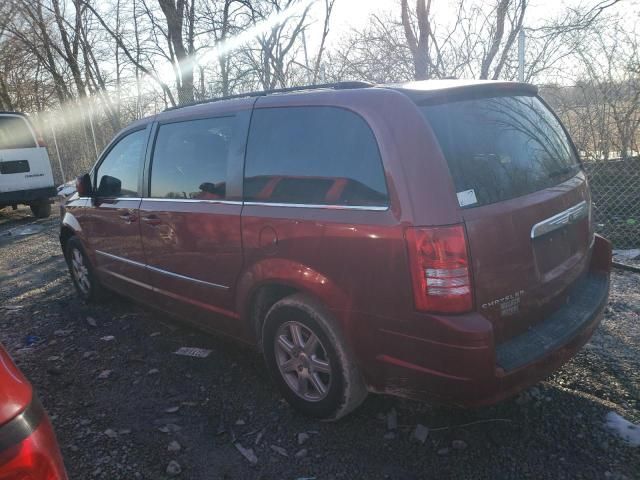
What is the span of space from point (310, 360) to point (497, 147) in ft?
5.00

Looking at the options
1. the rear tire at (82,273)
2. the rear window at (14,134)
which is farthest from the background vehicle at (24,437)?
the rear window at (14,134)

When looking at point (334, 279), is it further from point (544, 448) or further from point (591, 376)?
point (591, 376)

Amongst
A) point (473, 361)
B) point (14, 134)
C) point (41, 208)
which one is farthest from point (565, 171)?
point (41, 208)

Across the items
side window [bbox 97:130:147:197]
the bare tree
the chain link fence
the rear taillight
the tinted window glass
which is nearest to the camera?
the rear taillight

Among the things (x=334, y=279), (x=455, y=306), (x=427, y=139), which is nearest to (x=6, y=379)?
(x=334, y=279)

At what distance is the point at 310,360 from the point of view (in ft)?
9.18

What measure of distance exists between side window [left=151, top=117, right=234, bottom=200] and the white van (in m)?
7.80

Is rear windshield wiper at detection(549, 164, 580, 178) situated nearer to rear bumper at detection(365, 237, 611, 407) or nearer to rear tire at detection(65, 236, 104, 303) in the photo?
rear bumper at detection(365, 237, 611, 407)

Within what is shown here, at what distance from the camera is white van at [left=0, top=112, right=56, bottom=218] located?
9.87 m

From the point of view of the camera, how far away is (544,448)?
249 cm

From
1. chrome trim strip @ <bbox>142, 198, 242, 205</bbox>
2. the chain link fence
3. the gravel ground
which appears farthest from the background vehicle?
the chain link fence

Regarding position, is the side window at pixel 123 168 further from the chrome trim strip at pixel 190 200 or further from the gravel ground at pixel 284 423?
the gravel ground at pixel 284 423

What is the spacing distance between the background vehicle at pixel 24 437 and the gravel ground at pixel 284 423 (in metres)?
1.11

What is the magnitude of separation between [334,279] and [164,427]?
1.41m
